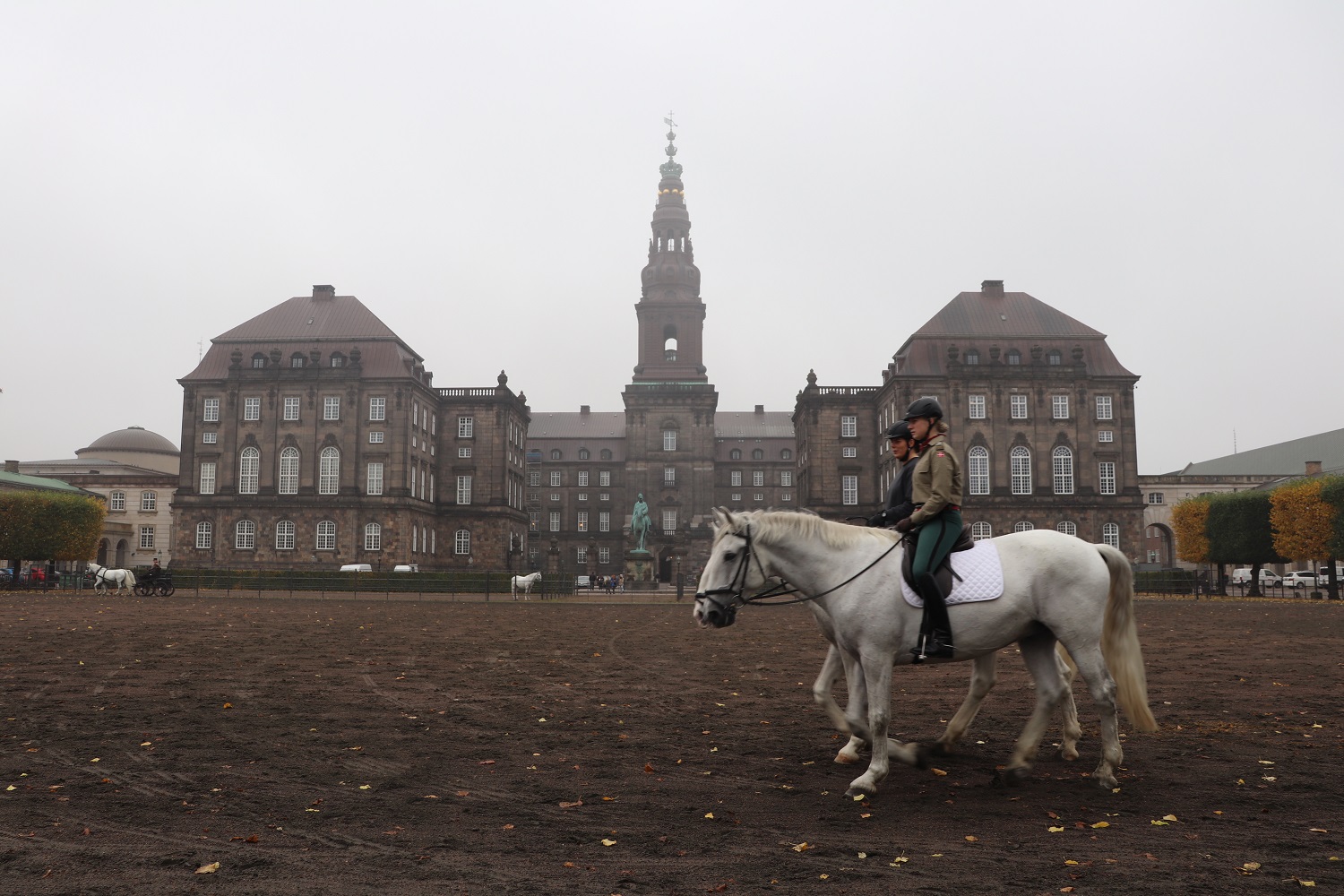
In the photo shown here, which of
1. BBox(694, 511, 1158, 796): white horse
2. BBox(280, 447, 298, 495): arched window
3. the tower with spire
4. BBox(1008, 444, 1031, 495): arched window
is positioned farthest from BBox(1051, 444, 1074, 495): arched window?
BBox(694, 511, 1158, 796): white horse

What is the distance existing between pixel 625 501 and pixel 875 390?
122 ft

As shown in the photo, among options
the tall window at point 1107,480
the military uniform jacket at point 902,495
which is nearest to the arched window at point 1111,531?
the tall window at point 1107,480

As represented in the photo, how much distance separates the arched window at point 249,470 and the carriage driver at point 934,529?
81.8 metres

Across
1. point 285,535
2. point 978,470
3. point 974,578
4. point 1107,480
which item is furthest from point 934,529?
point 285,535

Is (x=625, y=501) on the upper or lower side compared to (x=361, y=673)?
upper

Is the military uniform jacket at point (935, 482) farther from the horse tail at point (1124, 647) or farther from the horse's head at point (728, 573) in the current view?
the horse tail at point (1124, 647)

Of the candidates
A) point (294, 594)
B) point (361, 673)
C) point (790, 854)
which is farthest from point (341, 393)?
point (790, 854)

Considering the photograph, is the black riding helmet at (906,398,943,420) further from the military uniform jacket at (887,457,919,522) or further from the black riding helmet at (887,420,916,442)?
the military uniform jacket at (887,457,919,522)

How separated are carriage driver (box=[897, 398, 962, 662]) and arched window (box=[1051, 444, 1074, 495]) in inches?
3057

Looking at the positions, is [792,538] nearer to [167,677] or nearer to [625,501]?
[167,677]

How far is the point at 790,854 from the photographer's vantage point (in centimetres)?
632

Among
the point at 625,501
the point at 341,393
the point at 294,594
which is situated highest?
the point at 341,393

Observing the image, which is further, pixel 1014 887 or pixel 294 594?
pixel 294 594

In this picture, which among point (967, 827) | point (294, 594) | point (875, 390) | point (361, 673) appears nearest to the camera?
point (967, 827)
